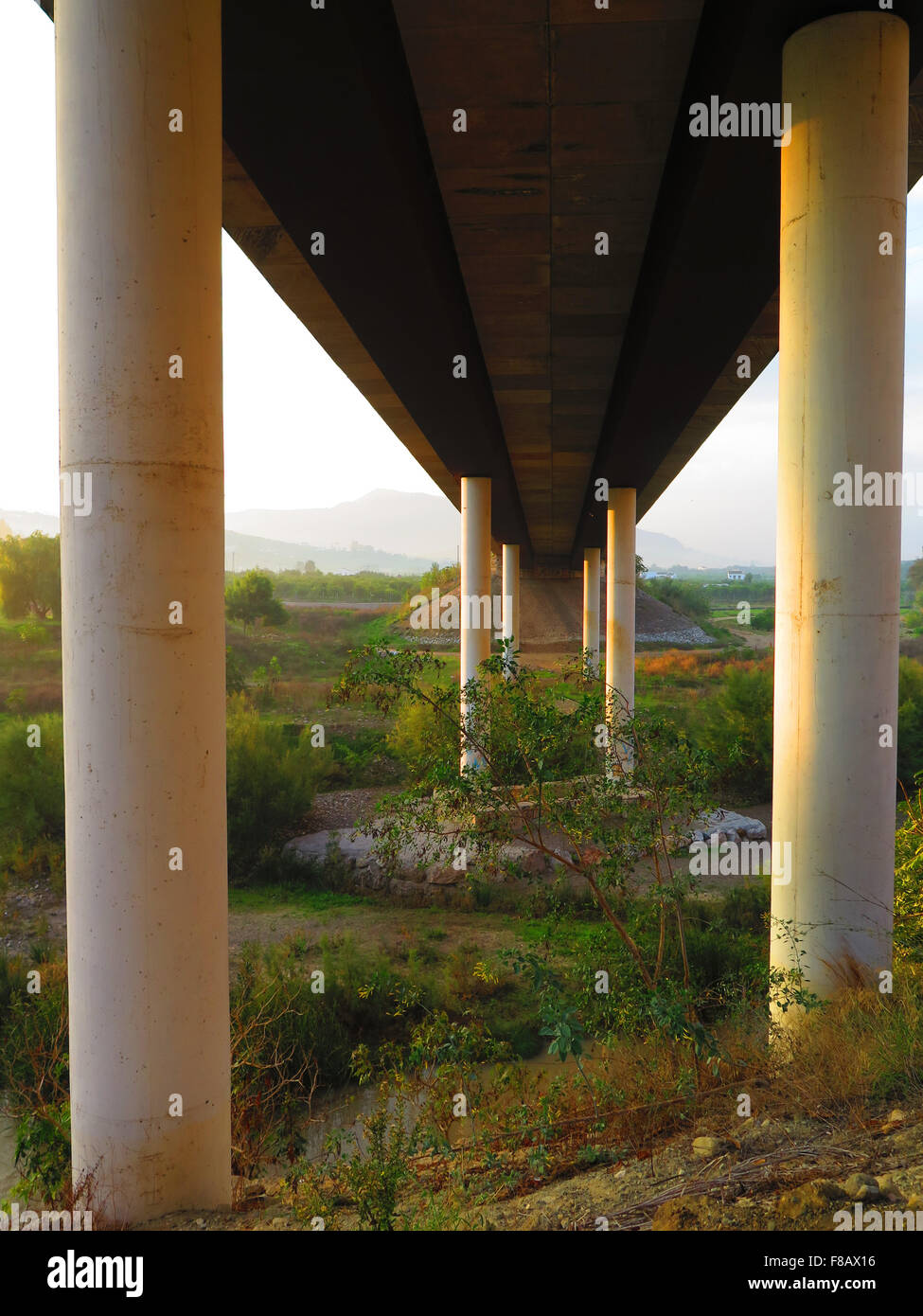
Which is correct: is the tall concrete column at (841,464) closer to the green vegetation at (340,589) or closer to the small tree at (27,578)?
the small tree at (27,578)

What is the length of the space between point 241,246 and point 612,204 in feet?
14.6

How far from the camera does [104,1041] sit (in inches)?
183

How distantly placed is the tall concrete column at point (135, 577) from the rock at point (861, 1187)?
10.6 ft

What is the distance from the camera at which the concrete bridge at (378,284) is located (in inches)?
182

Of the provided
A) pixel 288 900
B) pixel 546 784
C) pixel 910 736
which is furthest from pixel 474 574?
pixel 546 784

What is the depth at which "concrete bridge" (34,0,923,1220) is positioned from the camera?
462 cm

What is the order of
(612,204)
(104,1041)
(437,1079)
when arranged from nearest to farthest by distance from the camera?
(104,1041)
(437,1079)
(612,204)

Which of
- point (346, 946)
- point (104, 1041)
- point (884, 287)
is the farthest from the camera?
point (346, 946)

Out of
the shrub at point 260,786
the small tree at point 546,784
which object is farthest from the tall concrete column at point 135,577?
the shrub at point 260,786

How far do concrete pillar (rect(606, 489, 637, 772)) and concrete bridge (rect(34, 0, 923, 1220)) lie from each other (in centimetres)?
1560

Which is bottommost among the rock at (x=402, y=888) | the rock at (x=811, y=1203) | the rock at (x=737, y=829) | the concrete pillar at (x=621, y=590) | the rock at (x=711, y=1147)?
the rock at (x=402, y=888)
